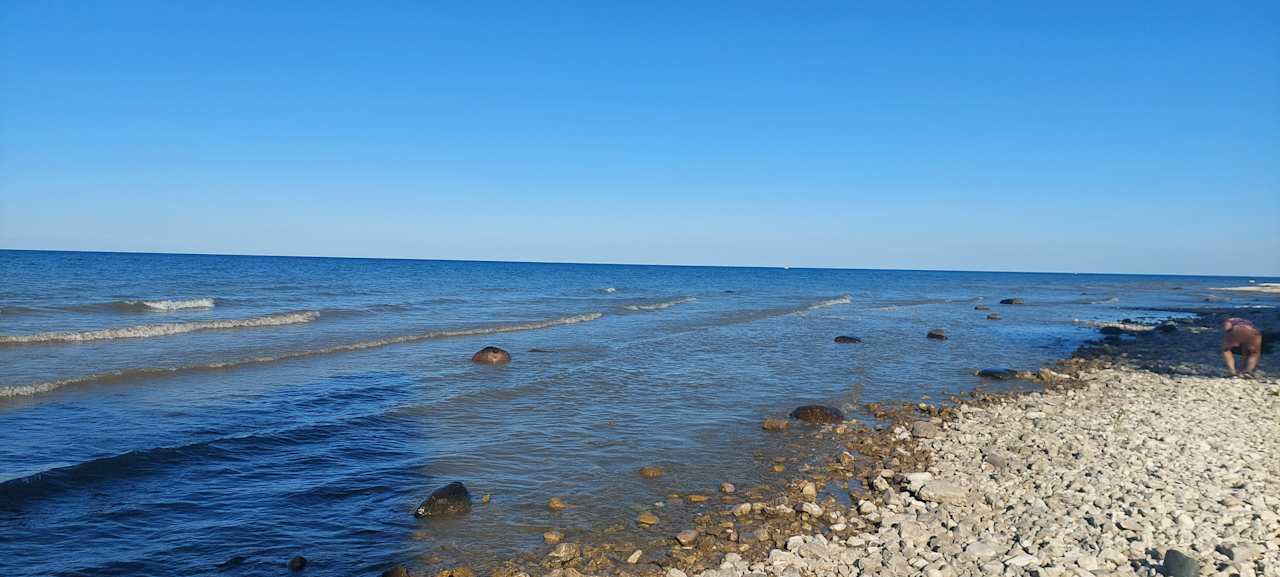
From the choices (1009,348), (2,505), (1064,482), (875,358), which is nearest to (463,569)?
(2,505)

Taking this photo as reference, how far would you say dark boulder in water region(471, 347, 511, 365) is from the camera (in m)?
21.7

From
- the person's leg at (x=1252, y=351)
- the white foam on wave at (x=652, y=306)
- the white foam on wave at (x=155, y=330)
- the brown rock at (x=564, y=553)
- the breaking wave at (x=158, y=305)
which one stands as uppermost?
the person's leg at (x=1252, y=351)

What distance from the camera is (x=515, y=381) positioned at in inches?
740

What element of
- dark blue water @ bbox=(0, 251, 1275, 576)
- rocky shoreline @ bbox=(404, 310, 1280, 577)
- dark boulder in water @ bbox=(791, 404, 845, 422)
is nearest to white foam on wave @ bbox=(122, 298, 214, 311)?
dark blue water @ bbox=(0, 251, 1275, 576)

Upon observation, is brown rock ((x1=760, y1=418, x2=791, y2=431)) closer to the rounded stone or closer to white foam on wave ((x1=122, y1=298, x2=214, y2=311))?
the rounded stone

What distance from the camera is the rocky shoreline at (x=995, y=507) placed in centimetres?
722

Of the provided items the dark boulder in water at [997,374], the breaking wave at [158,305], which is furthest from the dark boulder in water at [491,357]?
the breaking wave at [158,305]

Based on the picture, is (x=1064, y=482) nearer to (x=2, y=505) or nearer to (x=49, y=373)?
(x=2, y=505)

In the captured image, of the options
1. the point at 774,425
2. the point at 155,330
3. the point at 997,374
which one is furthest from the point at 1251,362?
the point at 155,330

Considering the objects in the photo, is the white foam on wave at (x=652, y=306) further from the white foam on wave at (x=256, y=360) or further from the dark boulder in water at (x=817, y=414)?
the dark boulder in water at (x=817, y=414)

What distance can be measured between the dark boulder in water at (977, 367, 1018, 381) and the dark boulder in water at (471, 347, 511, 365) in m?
14.0

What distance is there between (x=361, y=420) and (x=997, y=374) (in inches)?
661

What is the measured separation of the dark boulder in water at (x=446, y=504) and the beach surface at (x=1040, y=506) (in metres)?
1.87

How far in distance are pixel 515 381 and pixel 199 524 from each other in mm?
10380
